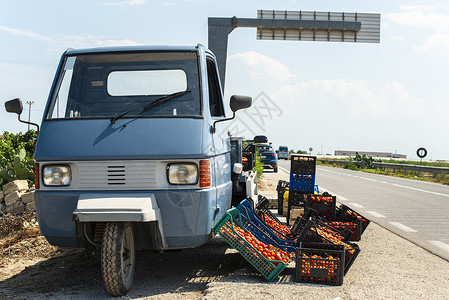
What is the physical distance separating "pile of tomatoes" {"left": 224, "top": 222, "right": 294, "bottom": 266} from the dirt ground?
0.72 feet

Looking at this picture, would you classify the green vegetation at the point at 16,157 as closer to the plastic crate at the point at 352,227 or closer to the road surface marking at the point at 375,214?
the plastic crate at the point at 352,227

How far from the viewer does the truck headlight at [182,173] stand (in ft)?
17.3

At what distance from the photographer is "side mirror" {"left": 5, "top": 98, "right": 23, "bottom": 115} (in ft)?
20.2

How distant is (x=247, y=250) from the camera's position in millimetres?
5805

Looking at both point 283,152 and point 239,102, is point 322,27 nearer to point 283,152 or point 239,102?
point 239,102

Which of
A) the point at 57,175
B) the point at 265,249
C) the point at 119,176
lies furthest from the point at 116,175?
the point at 265,249

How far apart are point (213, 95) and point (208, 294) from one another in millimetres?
2916

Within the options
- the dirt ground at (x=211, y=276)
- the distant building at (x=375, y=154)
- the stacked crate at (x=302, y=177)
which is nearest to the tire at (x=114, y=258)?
the dirt ground at (x=211, y=276)

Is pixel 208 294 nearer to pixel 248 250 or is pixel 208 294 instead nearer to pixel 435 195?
pixel 248 250

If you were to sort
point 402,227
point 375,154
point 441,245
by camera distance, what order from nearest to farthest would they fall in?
point 441,245 → point 402,227 → point 375,154

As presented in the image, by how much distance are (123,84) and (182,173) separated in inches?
74.6

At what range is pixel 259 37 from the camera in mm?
21812

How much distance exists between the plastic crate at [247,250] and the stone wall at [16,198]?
21.9 feet

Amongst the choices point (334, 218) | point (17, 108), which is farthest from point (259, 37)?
point (17, 108)
